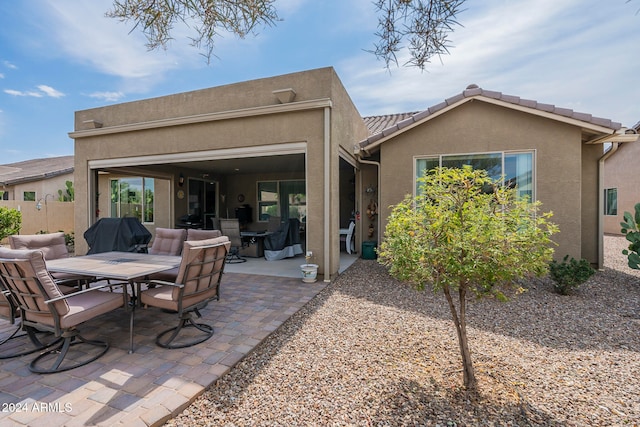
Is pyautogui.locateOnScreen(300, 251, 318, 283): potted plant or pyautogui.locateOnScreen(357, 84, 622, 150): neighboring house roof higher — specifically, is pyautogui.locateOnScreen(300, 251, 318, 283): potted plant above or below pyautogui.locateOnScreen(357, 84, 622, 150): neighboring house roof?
below

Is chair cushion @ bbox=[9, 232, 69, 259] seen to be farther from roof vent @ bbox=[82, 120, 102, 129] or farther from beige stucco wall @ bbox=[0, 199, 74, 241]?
beige stucco wall @ bbox=[0, 199, 74, 241]

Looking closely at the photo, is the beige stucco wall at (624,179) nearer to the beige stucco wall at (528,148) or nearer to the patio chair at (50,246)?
the beige stucco wall at (528,148)

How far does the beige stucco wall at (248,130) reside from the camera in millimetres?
6039

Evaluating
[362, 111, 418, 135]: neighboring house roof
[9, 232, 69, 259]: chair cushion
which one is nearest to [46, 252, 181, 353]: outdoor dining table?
[9, 232, 69, 259]: chair cushion

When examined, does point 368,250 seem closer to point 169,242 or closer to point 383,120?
point 169,242

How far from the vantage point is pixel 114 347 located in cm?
314

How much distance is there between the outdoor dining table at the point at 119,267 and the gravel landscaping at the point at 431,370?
5.01 ft

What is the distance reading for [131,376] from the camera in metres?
2.57

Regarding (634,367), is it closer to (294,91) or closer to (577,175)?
(577,175)

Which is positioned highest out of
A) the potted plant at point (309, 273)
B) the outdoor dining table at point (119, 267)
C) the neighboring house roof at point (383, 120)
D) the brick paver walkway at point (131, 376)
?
the neighboring house roof at point (383, 120)

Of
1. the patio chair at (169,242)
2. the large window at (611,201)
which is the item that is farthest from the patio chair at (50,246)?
the large window at (611,201)

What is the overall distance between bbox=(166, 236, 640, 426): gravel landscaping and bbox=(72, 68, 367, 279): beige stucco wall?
2.20m

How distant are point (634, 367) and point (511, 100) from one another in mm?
5337

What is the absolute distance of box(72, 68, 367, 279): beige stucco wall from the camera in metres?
6.04
